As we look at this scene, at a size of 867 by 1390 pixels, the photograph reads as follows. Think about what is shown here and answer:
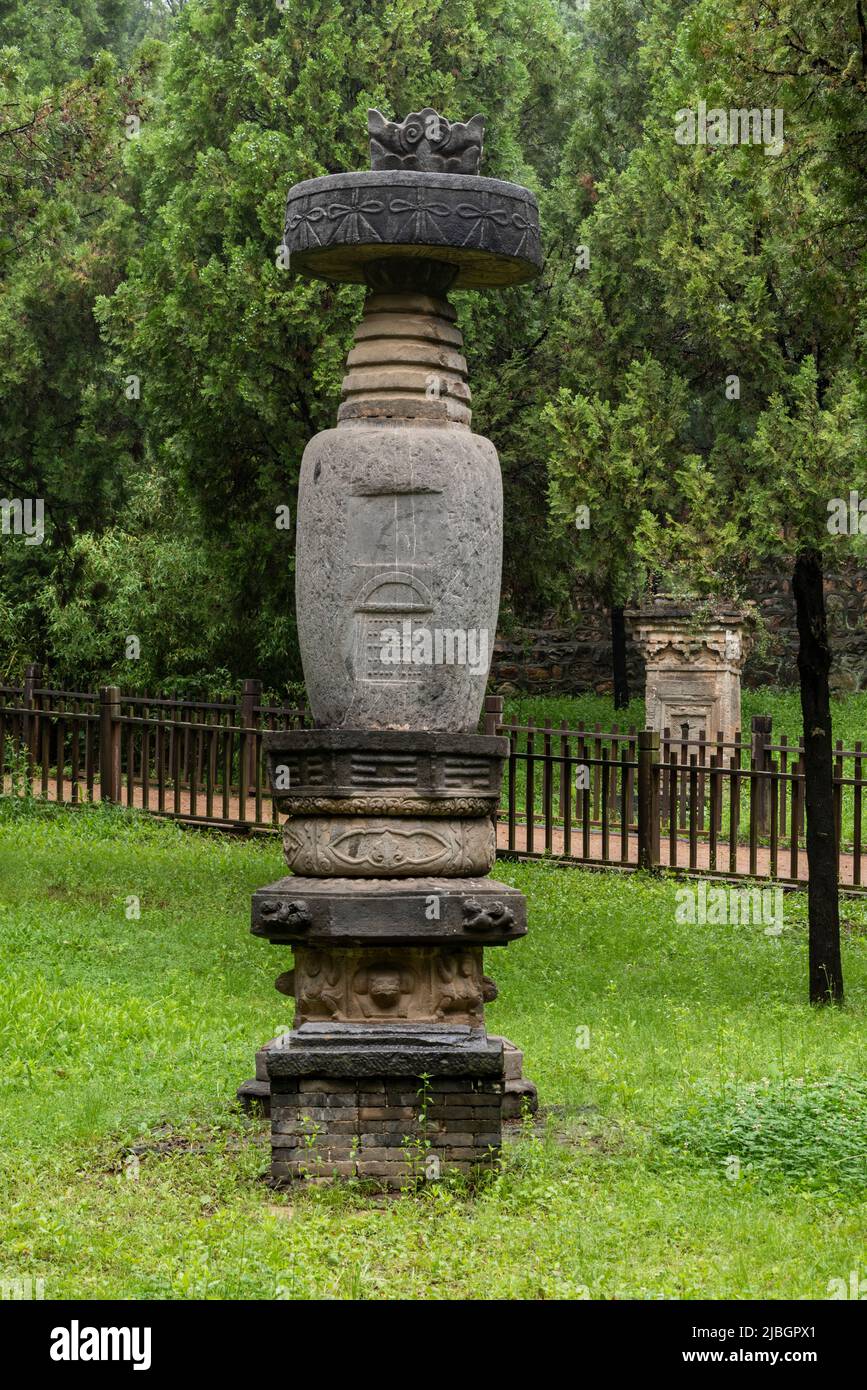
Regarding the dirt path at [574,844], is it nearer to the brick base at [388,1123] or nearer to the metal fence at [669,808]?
the metal fence at [669,808]

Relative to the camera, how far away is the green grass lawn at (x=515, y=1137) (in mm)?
5113

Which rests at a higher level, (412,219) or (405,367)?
(412,219)

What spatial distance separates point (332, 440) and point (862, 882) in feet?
27.5

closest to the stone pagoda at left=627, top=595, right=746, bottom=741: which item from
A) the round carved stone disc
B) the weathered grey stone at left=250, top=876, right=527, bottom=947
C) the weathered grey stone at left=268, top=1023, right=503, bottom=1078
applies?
the round carved stone disc

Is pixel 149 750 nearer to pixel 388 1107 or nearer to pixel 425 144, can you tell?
pixel 425 144

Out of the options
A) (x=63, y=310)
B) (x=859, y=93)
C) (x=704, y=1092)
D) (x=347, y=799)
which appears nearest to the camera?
(x=347, y=799)

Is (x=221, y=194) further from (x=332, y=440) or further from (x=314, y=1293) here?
(x=314, y=1293)

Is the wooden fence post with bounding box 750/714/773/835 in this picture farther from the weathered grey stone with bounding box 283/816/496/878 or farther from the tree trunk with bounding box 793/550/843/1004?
the weathered grey stone with bounding box 283/816/496/878

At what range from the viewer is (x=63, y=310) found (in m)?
20.8

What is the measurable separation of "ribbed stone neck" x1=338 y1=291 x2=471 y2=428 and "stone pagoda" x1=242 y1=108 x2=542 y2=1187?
13 mm

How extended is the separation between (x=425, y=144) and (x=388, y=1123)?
145 inches

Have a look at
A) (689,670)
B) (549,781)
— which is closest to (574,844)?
(549,781)

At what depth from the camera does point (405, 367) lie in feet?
22.3

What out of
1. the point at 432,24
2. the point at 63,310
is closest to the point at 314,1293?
the point at 432,24
